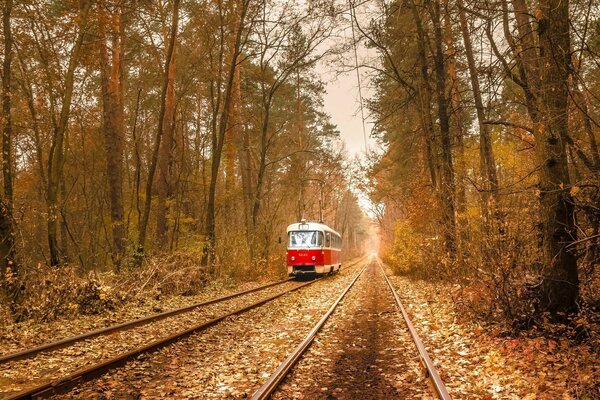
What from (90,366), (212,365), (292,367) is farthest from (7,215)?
(292,367)

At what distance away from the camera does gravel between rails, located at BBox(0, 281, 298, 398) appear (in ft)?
18.6

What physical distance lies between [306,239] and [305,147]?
39.2 ft

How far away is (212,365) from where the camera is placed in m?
6.34

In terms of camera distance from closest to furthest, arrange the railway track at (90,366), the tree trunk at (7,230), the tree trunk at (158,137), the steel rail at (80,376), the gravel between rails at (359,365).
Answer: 1. the steel rail at (80,376)
2. the railway track at (90,366)
3. the gravel between rails at (359,365)
4. the tree trunk at (7,230)
5. the tree trunk at (158,137)


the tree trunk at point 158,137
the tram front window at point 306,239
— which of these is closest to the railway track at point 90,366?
the tree trunk at point 158,137

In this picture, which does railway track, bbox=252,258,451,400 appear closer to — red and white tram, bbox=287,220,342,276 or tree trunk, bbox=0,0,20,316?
tree trunk, bbox=0,0,20,316

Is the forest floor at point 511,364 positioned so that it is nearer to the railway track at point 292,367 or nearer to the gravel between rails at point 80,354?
the railway track at point 292,367

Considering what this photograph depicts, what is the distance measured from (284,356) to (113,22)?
451 inches

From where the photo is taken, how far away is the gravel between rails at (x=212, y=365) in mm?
5172

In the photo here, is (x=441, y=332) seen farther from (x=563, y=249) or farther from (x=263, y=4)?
(x=263, y=4)

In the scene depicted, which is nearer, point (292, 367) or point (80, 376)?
point (80, 376)

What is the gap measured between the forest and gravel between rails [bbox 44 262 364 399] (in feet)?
5.25

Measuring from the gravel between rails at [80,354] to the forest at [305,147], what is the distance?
1.26 feet

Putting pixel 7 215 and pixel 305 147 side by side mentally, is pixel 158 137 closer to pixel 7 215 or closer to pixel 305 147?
pixel 7 215
